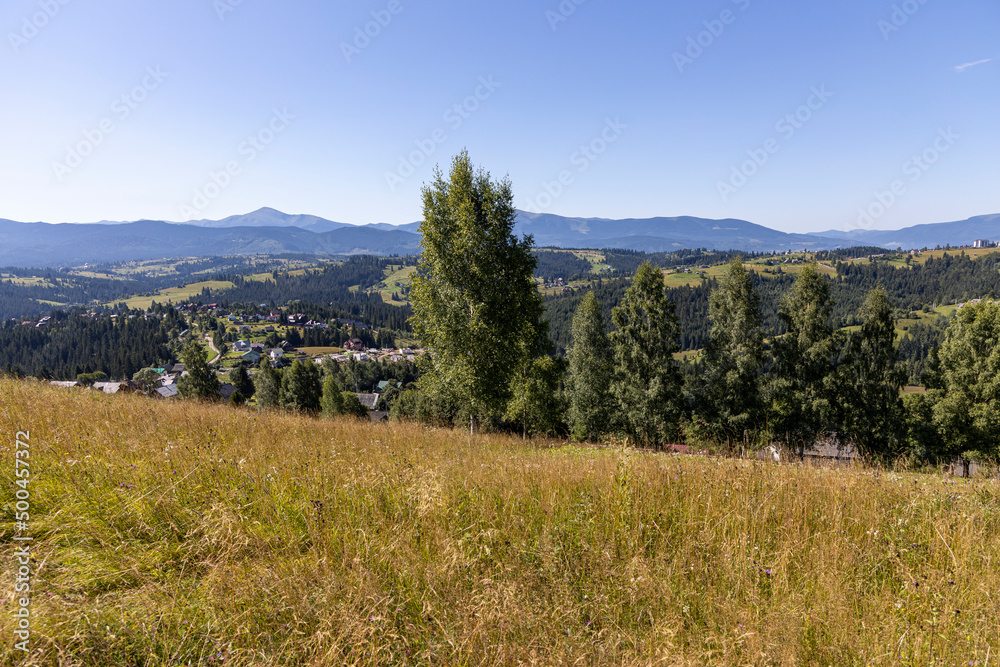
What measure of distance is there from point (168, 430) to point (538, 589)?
6252 millimetres

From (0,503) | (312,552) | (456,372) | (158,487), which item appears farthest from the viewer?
(456,372)

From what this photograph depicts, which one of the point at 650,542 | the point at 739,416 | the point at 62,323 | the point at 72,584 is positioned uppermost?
the point at 72,584

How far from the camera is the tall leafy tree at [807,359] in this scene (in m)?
23.0

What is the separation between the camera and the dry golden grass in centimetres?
257

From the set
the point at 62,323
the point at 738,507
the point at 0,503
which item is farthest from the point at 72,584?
the point at 62,323

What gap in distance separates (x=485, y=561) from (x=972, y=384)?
3365 cm

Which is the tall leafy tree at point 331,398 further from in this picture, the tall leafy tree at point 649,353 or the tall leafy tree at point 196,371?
the tall leafy tree at point 649,353

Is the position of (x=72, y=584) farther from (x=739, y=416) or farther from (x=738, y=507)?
(x=739, y=416)

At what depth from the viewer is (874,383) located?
2427 cm

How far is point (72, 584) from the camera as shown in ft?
9.70

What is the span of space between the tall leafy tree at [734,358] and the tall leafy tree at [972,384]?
10.8 metres

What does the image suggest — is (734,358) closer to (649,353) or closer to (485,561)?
(649,353)

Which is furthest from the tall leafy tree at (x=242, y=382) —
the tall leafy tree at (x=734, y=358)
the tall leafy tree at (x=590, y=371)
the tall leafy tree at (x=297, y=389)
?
the tall leafy tree at (x=734, y=358)

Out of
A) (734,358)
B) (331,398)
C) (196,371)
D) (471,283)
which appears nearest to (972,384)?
(734,358)
